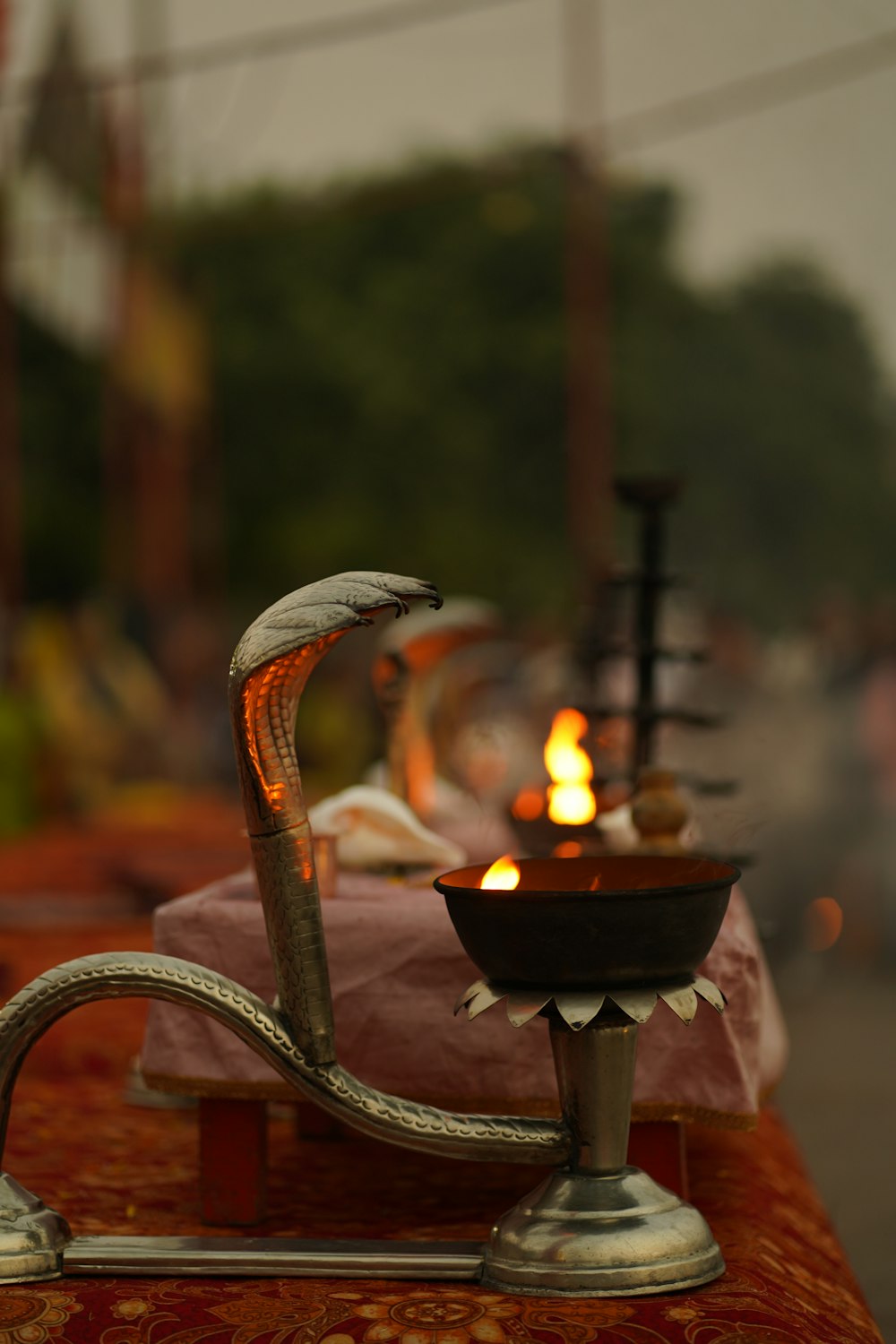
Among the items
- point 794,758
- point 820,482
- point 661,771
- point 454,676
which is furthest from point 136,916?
point 820,482

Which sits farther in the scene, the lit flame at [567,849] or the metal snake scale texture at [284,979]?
the lit flame at [567,849]

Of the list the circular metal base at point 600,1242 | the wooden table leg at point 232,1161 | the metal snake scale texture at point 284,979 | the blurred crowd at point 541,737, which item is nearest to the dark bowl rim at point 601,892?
the metal snake scale texture at point 284,979

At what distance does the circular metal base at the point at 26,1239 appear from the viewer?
5.79ft

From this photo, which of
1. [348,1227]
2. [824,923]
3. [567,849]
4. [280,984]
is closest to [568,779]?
[567,849]

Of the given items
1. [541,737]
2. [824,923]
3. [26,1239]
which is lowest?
[824,923]

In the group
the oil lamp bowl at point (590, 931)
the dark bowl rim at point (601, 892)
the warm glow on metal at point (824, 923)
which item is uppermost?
the dark bowl rim at point (601, 892)

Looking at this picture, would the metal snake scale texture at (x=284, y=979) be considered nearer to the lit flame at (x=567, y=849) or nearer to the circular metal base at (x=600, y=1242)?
the circular metal base at (x=600, y=1242)

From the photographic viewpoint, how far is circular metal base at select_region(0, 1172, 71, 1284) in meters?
1.77

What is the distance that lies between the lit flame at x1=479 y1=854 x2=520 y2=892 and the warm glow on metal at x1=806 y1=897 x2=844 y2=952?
4240 mm

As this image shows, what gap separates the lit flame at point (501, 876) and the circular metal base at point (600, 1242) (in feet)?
1.02

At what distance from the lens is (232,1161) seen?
6.93 ft

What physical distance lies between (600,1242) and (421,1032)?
466 mm

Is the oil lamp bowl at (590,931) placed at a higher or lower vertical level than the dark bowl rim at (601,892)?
lower

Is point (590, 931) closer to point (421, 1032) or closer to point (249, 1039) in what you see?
point (249, 1039)
